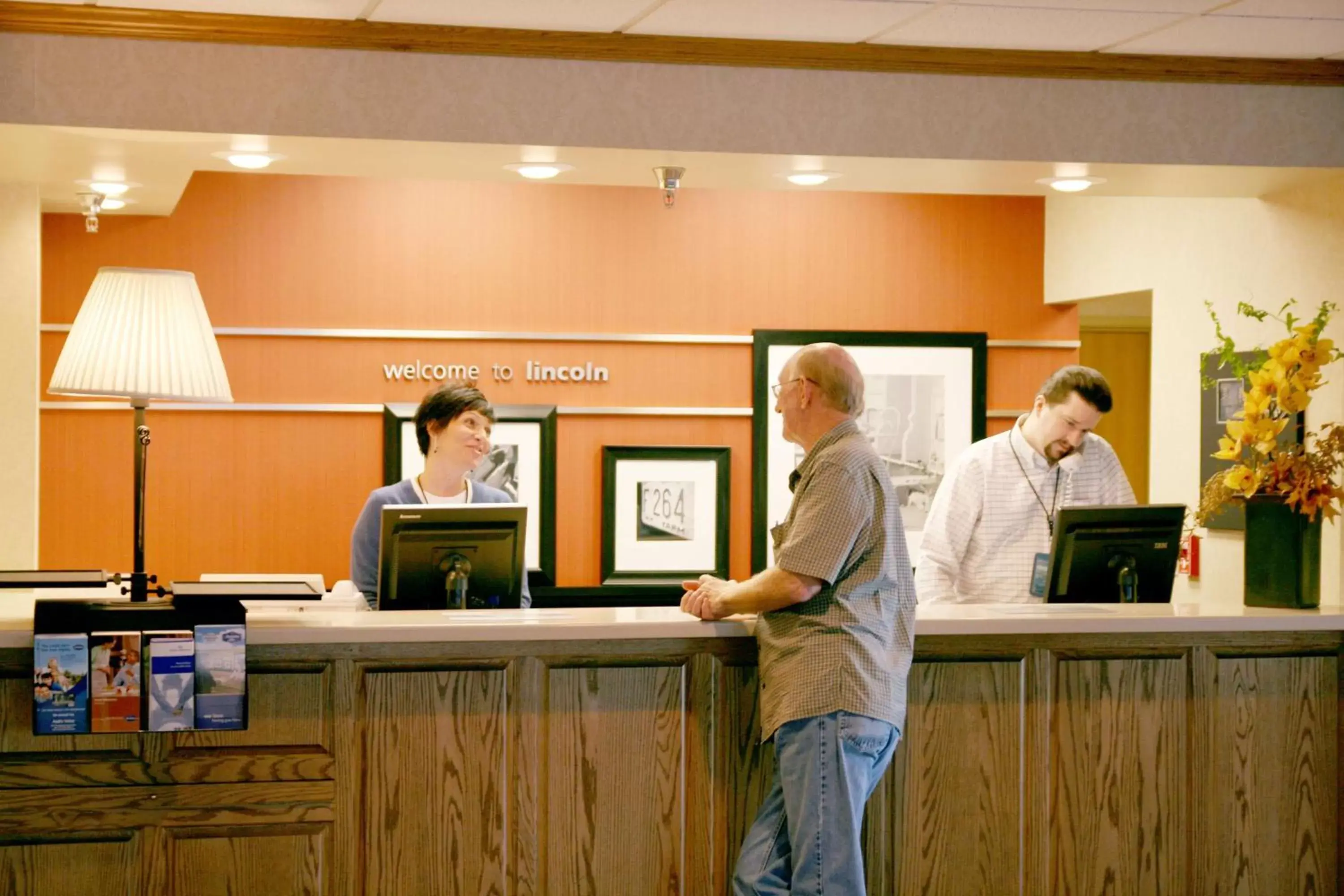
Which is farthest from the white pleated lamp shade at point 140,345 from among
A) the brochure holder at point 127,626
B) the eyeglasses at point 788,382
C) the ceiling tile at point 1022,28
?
the ceiling tile at point 1022,28

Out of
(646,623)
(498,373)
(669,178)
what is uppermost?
(669,178)

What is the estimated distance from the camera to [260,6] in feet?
12.6

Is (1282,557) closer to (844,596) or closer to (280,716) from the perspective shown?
(844,596)

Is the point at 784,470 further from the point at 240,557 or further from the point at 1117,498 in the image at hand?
the point at 240,557

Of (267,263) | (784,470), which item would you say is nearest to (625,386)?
(784,470)

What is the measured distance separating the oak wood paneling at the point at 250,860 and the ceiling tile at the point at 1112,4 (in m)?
2.77

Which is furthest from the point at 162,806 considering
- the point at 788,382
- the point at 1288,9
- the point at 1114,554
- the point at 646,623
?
the point at 1288,9

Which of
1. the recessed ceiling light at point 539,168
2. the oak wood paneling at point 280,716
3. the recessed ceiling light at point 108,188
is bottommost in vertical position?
the oak wood paneling at point 280,716

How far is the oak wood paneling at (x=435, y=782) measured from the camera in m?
3.63

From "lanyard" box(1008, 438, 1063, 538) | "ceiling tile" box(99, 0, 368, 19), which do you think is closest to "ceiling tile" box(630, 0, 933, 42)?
"ceiling tile" box(99, 0, 368, 19)

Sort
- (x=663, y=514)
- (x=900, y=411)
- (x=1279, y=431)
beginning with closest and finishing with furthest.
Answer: (x=1279, y=431), (x=663, y=514), (x=900, y=411)

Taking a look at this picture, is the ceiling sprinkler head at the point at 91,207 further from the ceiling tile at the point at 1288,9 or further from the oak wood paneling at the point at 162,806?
the ceiling tile at the point at 1288,9

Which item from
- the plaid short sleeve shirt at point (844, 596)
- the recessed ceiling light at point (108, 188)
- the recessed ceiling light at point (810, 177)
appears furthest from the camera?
the recessed ceiling light at point (108, 188)

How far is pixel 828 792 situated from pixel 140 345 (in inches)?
77.2
